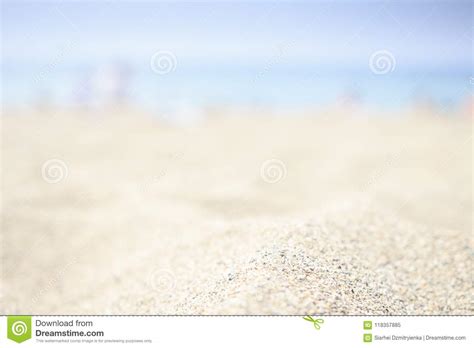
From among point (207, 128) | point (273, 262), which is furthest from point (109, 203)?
point (207, 128)

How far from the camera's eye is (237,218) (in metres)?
4.54
